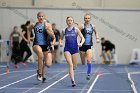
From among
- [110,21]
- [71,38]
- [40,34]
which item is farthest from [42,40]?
[110,21]

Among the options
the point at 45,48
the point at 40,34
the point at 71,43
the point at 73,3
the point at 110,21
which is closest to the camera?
the point at 71,43

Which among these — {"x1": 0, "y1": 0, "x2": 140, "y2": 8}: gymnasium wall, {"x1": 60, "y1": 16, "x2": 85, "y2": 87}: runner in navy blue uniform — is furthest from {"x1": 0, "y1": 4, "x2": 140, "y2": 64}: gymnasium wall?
{"x1": 60, "y1": 16, "x2": 85, "y2": 87}: runner in navy blue uniform

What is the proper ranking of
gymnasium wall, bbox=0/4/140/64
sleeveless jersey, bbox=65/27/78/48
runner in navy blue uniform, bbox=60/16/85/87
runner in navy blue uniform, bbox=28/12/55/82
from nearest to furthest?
runner in navy blue uniform, bbox=60/16/85/87 < sleeveless jersey, bbox=65/27/78/48 < runner in navy blue uniform, bbox=28/12/55/82 < gymnasium wall, bbox=0/4/140/64

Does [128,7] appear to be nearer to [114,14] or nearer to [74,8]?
[114,14]

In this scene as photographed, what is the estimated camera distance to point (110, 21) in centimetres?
2395

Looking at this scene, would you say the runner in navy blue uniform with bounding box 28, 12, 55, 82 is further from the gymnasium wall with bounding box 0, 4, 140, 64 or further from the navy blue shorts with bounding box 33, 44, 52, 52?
the gymnasium wall with bounding box 0, 4, 140, 64

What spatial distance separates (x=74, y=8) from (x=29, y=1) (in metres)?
2.87

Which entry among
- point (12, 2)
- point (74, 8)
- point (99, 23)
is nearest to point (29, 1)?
point (12, 2)

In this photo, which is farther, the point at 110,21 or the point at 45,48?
the point at 110,21

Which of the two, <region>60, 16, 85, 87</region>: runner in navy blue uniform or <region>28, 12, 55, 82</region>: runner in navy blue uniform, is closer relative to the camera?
<region>60, 16, 85, 87</region>: runner in navy blue uniform

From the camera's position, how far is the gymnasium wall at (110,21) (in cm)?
2395

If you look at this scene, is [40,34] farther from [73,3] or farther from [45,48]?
[73,3]

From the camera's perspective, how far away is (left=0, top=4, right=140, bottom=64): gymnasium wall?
2395cm

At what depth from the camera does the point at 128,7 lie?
955 inches
